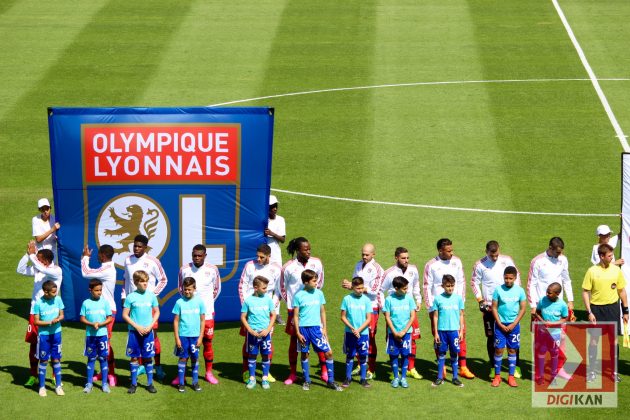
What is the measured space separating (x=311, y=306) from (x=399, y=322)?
1.26 meters

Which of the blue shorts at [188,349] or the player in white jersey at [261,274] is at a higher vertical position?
the player in white jersey at [261,274]

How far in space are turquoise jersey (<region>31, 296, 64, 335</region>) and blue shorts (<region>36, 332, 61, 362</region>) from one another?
56 millimetres

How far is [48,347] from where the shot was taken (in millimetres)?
17047

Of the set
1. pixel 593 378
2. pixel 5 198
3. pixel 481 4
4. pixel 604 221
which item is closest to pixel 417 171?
pixel 604 221

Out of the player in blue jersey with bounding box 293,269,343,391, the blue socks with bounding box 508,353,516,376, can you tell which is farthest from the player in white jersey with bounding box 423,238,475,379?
the player in blue jersey with bounding box 293,269,343,391

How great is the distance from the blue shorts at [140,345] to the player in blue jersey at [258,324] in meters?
1.32

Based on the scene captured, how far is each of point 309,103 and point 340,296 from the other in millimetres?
11641

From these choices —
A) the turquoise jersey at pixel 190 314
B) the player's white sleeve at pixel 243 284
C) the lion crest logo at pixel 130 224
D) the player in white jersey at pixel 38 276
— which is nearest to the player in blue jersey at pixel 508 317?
the player's white sleeve at pixel 243 284

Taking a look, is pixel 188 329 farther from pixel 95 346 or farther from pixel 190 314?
pixel 95 346

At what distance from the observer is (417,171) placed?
2759 centimetres

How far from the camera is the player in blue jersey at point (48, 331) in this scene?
16984 millimetres

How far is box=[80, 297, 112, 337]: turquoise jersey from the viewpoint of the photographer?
17.1 metres

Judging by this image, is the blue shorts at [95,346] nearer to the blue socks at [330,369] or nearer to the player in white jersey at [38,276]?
the player in white jersey at [38,276]

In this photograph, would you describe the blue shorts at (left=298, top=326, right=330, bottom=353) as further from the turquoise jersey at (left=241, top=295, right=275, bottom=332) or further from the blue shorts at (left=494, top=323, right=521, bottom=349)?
the blue shorts at (left=494, top=323, right=521, bottom=349)
